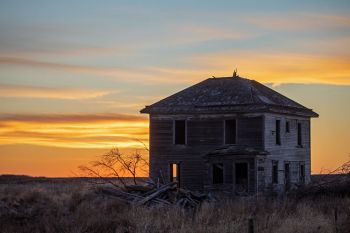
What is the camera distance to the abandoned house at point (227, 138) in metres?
37.5

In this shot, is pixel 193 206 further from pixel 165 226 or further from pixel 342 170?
pixel 165 226

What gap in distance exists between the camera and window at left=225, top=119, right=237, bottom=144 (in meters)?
39.2

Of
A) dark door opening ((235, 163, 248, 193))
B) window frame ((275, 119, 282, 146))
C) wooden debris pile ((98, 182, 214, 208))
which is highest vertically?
window frame ((275, 119, 282, 146))

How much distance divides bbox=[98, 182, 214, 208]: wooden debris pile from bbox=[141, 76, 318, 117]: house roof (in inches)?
270

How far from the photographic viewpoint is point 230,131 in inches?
1561

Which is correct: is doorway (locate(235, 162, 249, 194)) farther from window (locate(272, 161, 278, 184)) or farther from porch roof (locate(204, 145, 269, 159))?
window (locate(272, 161, 278, 184))

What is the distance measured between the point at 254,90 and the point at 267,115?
Result: 114 inches

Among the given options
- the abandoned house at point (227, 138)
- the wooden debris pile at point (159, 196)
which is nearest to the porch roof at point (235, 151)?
the abandoned house at point (227, 138)

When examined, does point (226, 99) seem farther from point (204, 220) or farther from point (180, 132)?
point (204, 220)

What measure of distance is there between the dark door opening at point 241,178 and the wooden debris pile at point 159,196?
12.3 feet

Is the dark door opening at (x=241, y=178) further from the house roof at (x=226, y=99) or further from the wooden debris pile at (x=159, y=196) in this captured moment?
the house roof at (x=226, y=99)

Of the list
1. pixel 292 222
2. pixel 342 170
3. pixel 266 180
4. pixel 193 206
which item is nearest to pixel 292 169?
pixel 266 180

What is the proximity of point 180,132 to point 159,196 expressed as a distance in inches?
383

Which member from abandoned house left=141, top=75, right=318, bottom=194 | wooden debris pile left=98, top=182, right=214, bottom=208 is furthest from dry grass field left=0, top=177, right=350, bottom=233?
abandoned house left=141, top=75, right=318, bottom=194
